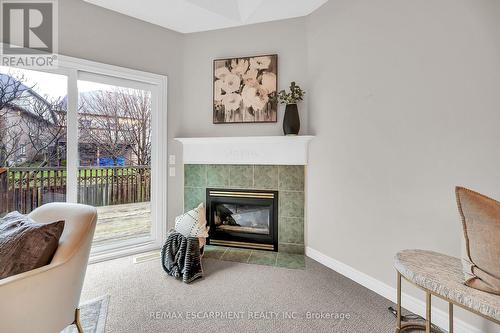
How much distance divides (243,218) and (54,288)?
7.40 ft

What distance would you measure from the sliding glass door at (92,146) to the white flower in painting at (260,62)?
47.3 inches

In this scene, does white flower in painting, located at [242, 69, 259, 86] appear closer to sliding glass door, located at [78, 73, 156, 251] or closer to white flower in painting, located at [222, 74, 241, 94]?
white flower in painting, located at [222, 74, 241, 94]

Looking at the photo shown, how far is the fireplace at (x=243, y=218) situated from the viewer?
3053 mm

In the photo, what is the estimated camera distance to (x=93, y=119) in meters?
2.76

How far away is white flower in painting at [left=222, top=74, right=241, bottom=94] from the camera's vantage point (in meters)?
3.09

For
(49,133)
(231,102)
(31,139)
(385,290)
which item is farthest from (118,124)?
(385,290)

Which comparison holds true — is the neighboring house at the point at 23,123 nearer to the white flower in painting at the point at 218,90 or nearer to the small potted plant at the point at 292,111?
the white flower in painting at the point at 218,90

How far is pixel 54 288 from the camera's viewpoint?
3.90ft

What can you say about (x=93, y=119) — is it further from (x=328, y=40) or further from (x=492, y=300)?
(x=492, y=300)

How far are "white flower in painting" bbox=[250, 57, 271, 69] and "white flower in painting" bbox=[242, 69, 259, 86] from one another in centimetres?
6

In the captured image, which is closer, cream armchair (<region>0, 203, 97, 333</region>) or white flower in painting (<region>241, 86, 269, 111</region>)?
cream armchair (<region>0, 203, 97, 333</region>)

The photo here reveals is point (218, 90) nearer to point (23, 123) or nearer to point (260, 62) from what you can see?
point (260, 62)

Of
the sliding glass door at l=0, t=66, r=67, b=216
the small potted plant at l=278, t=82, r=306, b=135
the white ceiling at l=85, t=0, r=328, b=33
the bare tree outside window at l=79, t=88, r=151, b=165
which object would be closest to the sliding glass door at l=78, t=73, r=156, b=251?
the bare tree outside window at l=79, t=88, r=151, b=165

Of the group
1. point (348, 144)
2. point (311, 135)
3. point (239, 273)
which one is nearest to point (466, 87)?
point (348, 144)
